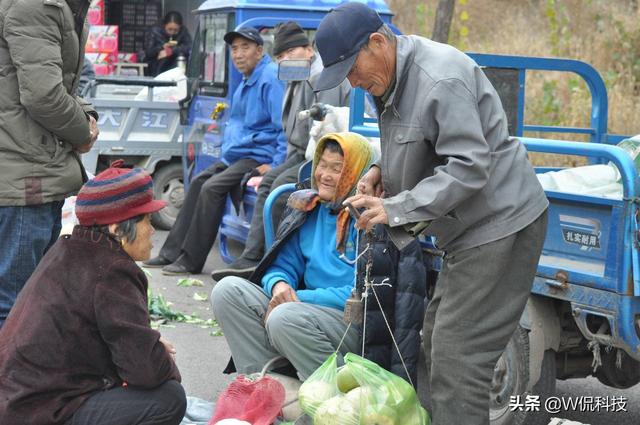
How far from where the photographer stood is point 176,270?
26.9 feet

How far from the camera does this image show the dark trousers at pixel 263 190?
7039mm

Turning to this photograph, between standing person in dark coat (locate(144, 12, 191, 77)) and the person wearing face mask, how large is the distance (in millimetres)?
6788

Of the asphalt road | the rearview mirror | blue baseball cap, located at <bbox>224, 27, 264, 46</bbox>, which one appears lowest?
the asphalt road

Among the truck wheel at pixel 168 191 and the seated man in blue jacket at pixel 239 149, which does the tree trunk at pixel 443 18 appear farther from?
the seated man in blue jacket at pixel 239 149

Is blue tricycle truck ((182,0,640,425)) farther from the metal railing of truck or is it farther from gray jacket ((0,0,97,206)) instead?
gray jacket ((0,0,97,206))

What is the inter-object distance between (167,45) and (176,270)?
261 inches

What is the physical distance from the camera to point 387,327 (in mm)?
4301

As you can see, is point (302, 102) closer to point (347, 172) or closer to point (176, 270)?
point (176, 270)

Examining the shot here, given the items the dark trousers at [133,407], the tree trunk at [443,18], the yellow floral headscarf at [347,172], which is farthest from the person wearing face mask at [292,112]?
the tree trunk at [443,18]

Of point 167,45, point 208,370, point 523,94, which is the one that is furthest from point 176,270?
point 167,45

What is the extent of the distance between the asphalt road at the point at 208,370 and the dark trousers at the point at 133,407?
5.34 feet

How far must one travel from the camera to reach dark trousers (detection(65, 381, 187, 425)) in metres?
3.49

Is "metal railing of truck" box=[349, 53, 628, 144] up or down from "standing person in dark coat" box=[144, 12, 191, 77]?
up

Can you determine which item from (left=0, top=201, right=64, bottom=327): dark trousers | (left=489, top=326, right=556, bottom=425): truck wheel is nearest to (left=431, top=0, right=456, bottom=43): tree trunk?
(left=489, top=326, right=556, bottom=425): truck wheel
